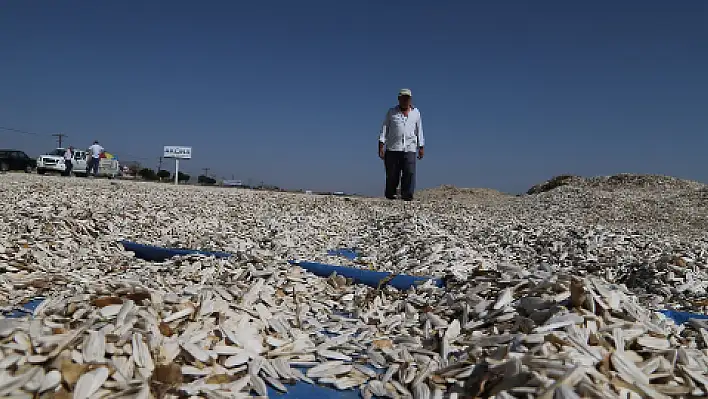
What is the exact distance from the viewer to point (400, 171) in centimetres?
737

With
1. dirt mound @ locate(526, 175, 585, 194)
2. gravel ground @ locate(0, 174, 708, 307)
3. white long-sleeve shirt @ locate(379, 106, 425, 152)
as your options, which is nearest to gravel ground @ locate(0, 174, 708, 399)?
gravel ground @ locate(0, 174, 708, 307)

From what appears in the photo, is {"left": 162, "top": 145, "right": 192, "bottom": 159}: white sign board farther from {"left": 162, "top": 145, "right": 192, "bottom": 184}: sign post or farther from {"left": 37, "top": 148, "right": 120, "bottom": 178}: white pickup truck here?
{"left": 37, "top": 148, "right": 120, "bottom": 178}: white pickup truck

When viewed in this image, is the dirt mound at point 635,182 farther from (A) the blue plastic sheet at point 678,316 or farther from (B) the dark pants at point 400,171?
(A) the blue plastic sheet at point 678,316

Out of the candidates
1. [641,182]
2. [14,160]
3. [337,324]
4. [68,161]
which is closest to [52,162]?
[68,161]

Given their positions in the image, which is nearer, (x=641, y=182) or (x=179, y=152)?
(x=641, y=182)

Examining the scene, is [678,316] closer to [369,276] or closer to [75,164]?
[369,276]

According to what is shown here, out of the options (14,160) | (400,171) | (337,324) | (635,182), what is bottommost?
(337,324)

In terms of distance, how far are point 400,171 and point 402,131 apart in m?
0.78

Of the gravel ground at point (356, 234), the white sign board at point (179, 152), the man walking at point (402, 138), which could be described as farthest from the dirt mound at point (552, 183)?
the white sign board at point (179, 152)

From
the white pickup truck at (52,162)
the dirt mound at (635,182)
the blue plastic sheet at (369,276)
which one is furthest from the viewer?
the white pickup truck at (52,162)

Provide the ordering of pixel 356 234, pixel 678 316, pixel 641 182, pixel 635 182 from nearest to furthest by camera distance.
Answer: pixel 678 316 < pixel 356 234 < pixel 641 182 < pixel 635 182

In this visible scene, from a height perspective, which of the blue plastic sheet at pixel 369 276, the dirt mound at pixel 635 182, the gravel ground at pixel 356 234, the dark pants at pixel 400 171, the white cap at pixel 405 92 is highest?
the white cap at pixel 405 92

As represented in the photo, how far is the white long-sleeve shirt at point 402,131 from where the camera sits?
6.80 m

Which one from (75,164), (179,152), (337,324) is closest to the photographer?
(337,324)
